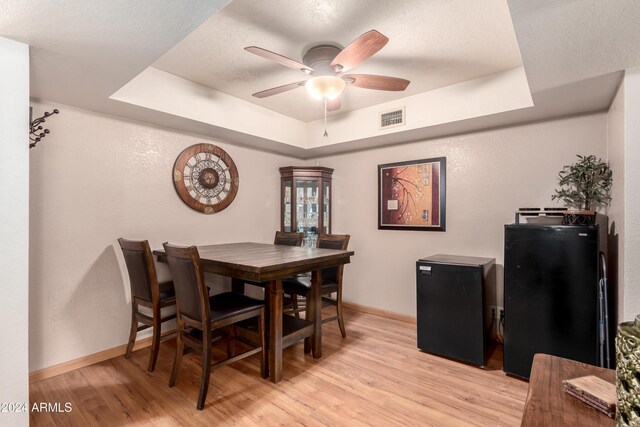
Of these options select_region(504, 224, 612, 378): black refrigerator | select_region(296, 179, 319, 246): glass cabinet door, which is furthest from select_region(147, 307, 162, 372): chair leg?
select_region(504, 224, 612, 378): black refrigerator

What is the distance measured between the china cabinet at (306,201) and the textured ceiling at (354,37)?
138 cm

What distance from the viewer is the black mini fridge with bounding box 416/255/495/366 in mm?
2600

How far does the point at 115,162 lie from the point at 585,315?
3891 mm

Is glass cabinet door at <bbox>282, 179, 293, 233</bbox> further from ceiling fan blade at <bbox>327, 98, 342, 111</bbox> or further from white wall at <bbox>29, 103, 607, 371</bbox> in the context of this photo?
ceiling fan blade at <bbox>327, 98, 342, 111</bbox>

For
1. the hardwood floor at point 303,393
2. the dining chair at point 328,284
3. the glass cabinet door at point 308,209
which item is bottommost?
the hardwood floor at point 303,393

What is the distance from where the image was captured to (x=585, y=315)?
216 cm

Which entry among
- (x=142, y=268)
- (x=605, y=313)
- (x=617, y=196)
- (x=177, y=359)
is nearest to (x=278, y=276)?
(x=177, y=359)

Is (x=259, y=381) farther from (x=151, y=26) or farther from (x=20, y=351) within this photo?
(x=151, y=26)

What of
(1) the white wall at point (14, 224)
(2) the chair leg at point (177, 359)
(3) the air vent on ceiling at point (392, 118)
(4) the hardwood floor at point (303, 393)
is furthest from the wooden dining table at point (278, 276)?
(3) the air vent on ceiling at point (392, 118)

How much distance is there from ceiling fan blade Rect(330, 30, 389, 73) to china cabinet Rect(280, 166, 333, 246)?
6.76 ft

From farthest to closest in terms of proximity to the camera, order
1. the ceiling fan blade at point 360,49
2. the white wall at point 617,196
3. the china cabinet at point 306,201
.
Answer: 1. the china cabinet at point 306,201
2. the white wall at point 617,196
3. the ceiling fan blade at point 360,49

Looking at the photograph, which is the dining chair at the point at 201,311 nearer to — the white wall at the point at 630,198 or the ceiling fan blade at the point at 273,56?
the ceiling fan blade at the point at 273,56

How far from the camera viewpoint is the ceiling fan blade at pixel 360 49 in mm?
1737

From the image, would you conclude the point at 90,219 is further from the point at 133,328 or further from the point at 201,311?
the point at 201,311
